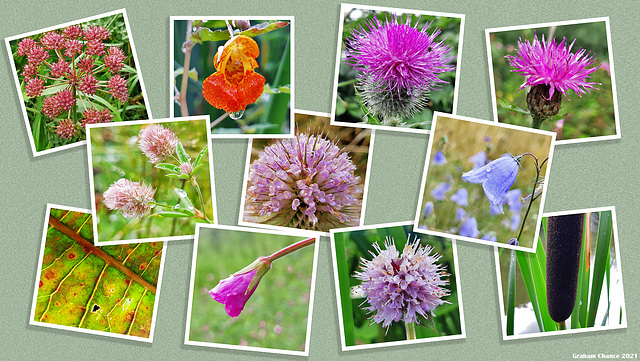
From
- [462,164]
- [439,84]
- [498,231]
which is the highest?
[439,84]

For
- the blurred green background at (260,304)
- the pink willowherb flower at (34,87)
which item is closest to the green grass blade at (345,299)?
the blurred green background at (260,304)

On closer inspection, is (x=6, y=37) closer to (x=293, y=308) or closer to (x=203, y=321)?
(x=203, y=321)

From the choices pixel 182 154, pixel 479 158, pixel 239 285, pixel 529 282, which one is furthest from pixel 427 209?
pixel 182 154

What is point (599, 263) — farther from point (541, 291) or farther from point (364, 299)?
point (364, 299)

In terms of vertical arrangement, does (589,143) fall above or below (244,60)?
below

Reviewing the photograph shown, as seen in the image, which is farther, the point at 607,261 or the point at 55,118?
the point at 607,261

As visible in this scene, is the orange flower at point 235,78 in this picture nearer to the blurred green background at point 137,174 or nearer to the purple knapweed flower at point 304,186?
the blurred green background at point 137,174

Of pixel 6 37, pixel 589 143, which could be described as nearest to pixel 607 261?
pixel 589 143
